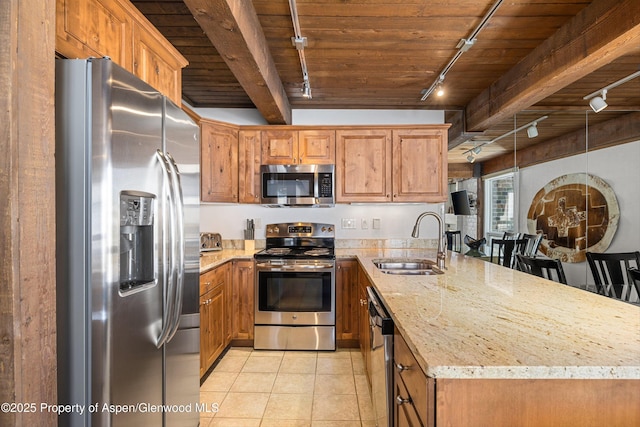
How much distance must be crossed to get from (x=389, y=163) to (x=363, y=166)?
0.26 metres

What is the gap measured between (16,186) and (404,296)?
1.41 m

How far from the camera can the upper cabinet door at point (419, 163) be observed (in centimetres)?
336

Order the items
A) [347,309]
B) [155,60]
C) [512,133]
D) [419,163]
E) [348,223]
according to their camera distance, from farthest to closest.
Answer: [512,133] < [348,223] < [419,163] < [347,309] < [155,60]

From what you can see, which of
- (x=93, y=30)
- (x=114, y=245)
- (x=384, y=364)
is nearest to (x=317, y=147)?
(x=93, y=30)

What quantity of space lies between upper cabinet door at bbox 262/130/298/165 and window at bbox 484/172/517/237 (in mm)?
2533

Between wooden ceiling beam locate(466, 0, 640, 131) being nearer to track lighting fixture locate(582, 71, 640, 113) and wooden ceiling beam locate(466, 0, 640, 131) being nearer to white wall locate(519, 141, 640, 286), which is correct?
track lighting fixture locate(582, 71, 640, 113)

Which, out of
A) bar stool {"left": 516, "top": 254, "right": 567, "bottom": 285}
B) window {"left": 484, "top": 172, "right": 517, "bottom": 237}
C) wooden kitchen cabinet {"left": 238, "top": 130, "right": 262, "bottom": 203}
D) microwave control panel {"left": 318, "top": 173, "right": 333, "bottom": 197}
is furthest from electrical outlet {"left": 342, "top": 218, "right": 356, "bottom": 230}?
window {"left": 484, "top": 172, "right": 517, "bottom": 237}

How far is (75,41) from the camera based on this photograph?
1234mm

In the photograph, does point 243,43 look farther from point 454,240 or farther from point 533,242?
point 454,240

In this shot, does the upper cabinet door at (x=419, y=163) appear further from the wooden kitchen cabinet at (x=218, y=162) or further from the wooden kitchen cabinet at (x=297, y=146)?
the wooden kitchen cabinet at (x=218, y=162)

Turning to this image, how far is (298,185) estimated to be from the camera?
3324 mm

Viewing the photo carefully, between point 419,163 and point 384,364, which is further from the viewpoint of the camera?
point 419,163

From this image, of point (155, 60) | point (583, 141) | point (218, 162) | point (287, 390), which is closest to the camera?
point (155, 60)

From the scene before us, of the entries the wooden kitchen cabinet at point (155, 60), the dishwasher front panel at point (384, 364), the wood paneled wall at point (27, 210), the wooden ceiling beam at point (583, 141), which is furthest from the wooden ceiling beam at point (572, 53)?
the wood paneled wall at point (27, 210)
